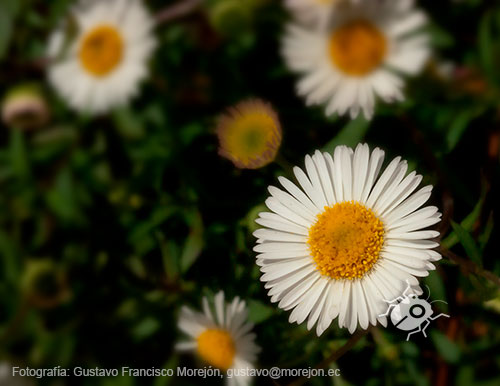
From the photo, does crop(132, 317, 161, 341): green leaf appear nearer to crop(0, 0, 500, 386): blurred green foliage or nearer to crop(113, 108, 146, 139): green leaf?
crop(0, 0, 500, 386): blurred green foliage

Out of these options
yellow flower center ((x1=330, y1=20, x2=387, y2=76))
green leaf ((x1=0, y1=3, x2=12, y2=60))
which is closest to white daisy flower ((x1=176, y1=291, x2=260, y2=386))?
yellow flower center ((x1=330, y1=20, x2=387, y2=76))

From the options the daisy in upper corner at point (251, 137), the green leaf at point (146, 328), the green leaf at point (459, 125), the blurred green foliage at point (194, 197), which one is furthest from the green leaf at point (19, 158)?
the green leaf at point (459, 125)

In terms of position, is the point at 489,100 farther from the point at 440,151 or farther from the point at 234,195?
the point at 234,195

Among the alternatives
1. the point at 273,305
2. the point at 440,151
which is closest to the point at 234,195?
the point at 273,305

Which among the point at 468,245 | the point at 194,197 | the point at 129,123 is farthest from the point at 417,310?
the point at 129,123

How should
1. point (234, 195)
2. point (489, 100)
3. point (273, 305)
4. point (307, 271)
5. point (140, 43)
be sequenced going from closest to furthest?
point (307, 271) < point (273, 305) < point (234, 195) < point (489, 100) < point (140, 43)

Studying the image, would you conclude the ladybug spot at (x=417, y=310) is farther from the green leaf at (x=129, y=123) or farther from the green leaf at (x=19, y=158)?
the green leaf at (x=19, y=158)

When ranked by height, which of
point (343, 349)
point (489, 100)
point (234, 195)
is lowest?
point (343, 349)
